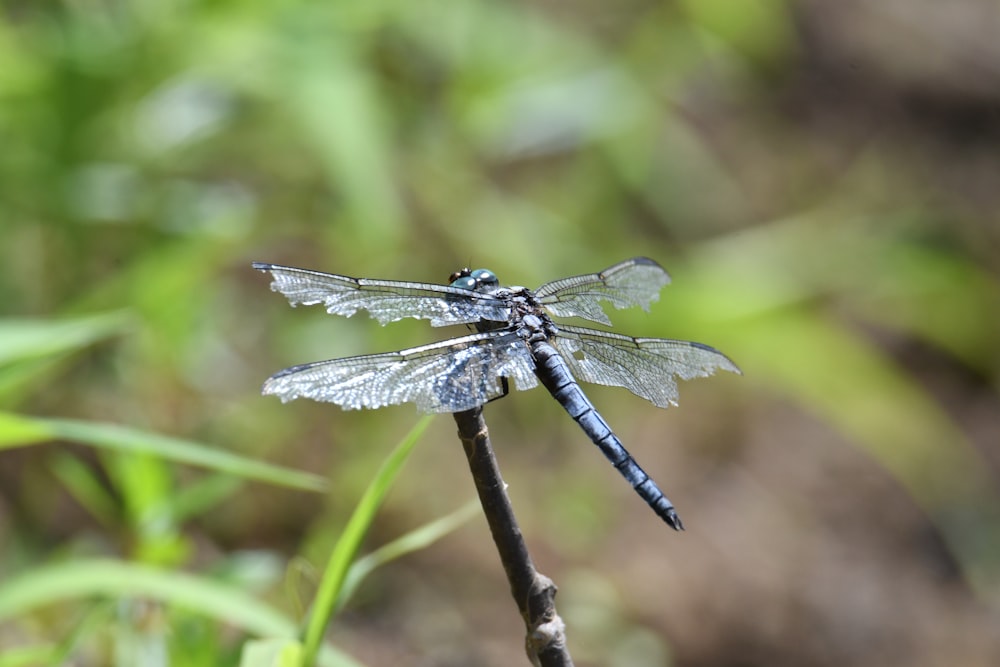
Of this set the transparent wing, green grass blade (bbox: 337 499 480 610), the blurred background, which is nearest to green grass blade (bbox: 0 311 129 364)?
the blurred background

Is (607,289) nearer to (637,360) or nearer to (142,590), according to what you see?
(637,360)

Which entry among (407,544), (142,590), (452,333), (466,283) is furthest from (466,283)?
(452,333)

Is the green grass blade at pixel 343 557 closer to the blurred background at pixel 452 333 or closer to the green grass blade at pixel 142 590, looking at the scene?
the green grass blade at pixel 142 590

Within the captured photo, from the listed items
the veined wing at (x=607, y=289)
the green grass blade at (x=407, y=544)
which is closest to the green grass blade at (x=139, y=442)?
the green grass blade at (x=407, y=544)

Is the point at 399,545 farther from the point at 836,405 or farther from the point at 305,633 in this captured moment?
the point at 836,405

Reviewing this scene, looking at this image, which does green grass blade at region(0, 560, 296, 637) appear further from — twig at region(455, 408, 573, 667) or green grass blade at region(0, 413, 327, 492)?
twig at region(455, 408, 573, 667)
